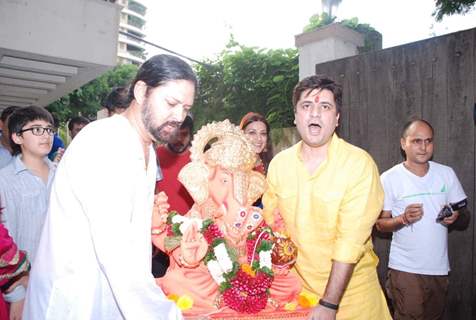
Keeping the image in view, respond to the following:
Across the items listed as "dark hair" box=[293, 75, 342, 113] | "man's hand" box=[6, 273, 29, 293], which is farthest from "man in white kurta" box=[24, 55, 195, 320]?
"dark hair" box=[293, 75, 342, 113]

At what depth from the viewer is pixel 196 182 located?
1944 millimetres

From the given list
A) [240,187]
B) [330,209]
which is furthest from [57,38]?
[330,209]

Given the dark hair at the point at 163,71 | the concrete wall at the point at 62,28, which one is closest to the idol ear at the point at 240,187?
the dark hair at the point at 163,71

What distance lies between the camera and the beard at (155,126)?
1.54 metres

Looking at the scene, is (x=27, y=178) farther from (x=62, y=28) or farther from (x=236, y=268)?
(x=62, y=28)

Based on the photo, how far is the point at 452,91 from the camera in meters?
3.12

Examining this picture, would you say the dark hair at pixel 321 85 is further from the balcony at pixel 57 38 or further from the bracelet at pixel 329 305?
the balcony at pixel 57 38

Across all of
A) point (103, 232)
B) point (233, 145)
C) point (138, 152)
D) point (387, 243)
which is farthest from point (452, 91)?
point (103, 232)

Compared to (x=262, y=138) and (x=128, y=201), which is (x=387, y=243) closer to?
(x=262, y=138)

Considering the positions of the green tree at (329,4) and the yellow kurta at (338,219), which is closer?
the yellow kurta at (338,219)

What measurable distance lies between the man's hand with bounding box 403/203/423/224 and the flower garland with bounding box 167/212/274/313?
4.47 feet

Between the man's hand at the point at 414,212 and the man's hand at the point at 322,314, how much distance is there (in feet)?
4.19

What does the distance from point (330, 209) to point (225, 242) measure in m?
0.55

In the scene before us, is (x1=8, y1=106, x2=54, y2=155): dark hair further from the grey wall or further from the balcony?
the balcony
